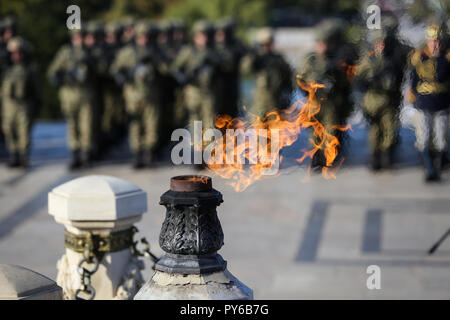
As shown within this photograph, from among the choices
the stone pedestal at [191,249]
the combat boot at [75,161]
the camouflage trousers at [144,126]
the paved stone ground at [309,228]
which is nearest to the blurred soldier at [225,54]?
the camouflage trousers at [144,126]

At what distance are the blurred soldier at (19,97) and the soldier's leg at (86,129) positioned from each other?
0.78m

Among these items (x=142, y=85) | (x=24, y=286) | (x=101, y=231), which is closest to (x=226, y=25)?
(x=142, y=85)

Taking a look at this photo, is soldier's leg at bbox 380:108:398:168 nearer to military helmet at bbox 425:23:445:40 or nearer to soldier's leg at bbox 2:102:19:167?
military helmet at bbox 425:23:445:40

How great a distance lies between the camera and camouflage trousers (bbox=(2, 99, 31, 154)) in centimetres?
1297

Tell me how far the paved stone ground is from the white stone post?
112 centimetres

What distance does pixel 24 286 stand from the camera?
395 centimetres

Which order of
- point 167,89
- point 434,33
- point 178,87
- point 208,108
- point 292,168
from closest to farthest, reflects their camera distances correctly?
point 292,168 → point 434,33 → point 208,108 → point 167,89 → point 178,87

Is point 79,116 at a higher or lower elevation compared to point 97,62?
lower

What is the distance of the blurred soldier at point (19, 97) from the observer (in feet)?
42.0

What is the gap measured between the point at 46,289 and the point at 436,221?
19.9ft

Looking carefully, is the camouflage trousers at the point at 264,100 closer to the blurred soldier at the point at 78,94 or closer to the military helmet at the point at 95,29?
the blurred soldier at the point at 78,94

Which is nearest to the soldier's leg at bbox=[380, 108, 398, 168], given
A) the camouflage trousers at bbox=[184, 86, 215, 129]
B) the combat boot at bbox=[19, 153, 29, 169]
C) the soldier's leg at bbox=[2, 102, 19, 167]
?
the camouflage trousers at bbox=[184, 86, 215, 129]

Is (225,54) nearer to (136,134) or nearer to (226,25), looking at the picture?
(226,25)

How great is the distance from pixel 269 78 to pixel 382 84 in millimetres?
2119
